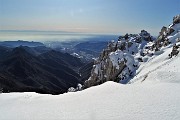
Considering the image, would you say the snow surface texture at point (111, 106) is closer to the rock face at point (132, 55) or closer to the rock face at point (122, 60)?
the rock face at point (132, 55)

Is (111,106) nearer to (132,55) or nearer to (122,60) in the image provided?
(122,60)

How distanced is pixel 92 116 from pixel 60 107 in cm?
365

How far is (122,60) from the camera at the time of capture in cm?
9344

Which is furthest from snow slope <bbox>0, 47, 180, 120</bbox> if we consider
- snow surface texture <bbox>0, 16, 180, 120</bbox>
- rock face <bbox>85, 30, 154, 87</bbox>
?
rock face <bbox>85, 30, 154, 87</bbox>

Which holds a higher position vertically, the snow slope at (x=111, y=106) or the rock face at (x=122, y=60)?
the snow slope at (x=111, y=106)

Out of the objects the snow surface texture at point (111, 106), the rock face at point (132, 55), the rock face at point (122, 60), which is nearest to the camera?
the snow surface texture at point (111, 106)

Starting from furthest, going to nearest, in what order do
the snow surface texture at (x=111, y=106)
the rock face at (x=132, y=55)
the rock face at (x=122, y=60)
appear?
the rock face at (x=122, y=60) < the rock face at (x=132, y=55) < the snow surface texture at (x=111, y=106)

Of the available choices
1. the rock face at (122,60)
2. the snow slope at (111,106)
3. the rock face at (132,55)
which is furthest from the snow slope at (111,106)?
the rock face at (122,60)

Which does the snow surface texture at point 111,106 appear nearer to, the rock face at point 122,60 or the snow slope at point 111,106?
the snow slope at point 111,106

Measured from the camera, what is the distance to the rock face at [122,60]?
85494 mm

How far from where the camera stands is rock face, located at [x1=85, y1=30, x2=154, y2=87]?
85494 mm

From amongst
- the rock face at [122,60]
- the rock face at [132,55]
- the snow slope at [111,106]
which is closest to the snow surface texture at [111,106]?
the snow slope at [111,106]

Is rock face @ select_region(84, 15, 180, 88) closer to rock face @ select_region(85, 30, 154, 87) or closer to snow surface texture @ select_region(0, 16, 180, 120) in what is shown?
rock face @ select_region(85, 30, 154, 87)

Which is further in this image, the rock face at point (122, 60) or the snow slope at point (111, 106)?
the rock face at point (122, 60)
